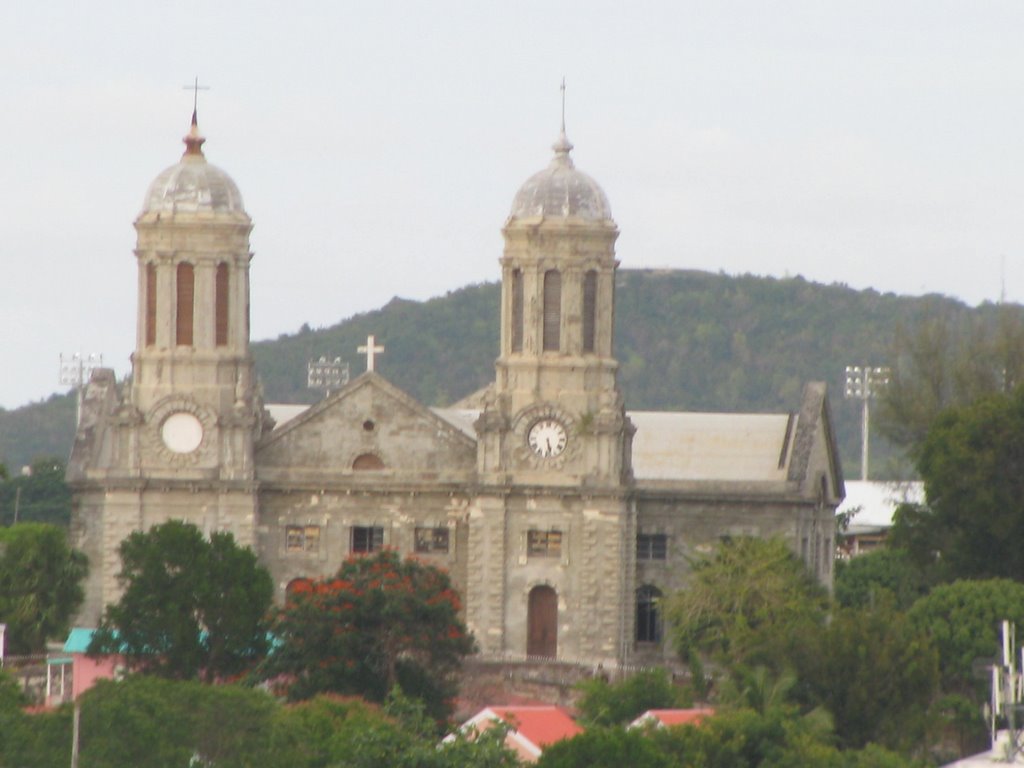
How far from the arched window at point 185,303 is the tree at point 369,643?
14.7 meters

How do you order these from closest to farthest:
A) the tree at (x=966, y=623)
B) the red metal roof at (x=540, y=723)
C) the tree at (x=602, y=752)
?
the tree at (x=602, y=752) < the red metal roof at (x=540, y=723) < the tree at (x=966, y=623)

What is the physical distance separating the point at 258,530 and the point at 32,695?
14652mm

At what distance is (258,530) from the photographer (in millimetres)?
87125

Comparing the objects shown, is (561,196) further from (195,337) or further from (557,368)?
(195,337)

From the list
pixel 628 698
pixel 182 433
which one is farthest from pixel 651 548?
pixel 628 698

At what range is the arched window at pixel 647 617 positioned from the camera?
288 ft

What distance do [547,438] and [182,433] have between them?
878 centimetres

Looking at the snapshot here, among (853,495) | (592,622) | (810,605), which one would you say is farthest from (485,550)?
(853,495)

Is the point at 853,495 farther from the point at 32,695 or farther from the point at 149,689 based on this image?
the point at 149,689

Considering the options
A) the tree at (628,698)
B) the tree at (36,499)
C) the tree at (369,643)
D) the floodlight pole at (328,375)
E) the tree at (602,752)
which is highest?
the floodlight pole at (328,375)

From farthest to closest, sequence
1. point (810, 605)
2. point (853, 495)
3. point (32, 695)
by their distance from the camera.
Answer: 1. point (853, 495)
2. point (810, 605)
3. point (32, 695)

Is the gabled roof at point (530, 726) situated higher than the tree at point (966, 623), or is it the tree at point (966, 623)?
the tree at point (966, 623)

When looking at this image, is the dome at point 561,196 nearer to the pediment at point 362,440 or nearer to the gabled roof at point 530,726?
the pediment at point 362,440

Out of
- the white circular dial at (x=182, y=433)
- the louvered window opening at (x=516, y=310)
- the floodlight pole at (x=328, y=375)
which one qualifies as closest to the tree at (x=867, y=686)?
the louvered window opening at (x=516, y=310)
